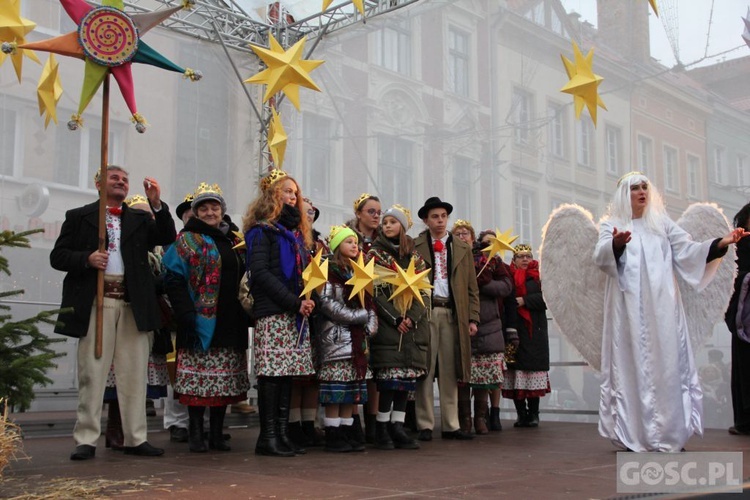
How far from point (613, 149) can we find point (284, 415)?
306 inches

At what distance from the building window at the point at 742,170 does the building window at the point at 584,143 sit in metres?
1.93

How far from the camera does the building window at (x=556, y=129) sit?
1166 centimetres

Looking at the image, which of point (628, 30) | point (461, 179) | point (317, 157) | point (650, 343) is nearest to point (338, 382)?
point (650, 343)

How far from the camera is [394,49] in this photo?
39.1ft

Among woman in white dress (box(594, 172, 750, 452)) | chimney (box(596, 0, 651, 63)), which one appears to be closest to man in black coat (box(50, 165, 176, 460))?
woman in white dress (box(594, 172, 750, 452))

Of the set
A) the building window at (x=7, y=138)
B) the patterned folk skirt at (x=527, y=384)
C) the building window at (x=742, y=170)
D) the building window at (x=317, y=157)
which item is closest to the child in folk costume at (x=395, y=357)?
the patterned folk skirt at (x=527, y=384)

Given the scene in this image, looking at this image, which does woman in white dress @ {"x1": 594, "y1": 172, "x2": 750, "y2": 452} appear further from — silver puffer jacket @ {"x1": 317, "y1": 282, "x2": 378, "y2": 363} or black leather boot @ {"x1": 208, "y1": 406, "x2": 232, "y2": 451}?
black leather boot @ {"x1": 208, "y1": 406, "x2": 232, "y2": 451}

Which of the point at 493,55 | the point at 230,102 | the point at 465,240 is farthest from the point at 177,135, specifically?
the point at 465,240

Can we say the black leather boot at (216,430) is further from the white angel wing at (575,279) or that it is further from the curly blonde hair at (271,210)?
the white angel wing at (575,279)

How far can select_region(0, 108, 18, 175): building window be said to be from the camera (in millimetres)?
9578

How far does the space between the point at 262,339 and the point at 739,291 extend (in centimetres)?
417

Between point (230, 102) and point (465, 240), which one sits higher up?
point (230, 102)

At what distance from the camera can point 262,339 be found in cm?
519

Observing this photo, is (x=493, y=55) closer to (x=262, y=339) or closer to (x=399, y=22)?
(x=399, y=22)
